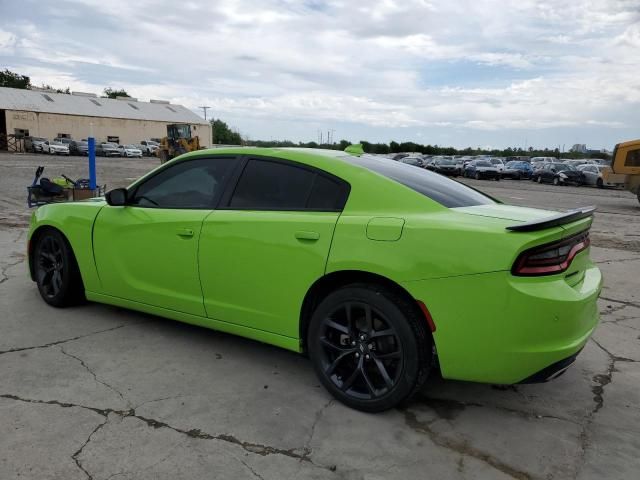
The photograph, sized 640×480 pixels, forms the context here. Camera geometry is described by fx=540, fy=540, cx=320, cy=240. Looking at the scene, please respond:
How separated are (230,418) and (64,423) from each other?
2.93 ft

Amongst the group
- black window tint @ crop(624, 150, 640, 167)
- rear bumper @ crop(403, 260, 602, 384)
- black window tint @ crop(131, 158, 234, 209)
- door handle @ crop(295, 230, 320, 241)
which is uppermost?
black window tint @ crop(624, 150, 640, 167)

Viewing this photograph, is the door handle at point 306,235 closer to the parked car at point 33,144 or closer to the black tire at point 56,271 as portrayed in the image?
the black tire at point 56,271

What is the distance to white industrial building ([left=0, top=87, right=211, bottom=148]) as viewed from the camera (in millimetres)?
54531

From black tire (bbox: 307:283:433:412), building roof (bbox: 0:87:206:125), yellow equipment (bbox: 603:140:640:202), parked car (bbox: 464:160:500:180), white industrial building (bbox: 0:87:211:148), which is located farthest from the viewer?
building roof (bbox: 0:87:206:125)

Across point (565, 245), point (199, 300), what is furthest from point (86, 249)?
point (565, 245)

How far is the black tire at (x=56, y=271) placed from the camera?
4684mm

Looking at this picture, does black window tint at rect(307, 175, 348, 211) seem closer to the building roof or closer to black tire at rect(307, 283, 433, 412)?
black tire at rect(307, 283, 433, 412)

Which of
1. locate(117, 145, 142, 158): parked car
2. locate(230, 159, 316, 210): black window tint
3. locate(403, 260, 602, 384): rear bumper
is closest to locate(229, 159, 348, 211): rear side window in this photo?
locate(230, 159, 316, 210): black window tint

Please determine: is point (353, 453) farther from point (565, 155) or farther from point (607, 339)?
point (565, 155)

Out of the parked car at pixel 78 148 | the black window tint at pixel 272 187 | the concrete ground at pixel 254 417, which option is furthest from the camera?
the parked car at pixel 78 148

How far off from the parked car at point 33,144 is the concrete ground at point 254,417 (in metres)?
48.7

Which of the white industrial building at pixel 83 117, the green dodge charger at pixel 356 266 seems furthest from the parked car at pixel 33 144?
the green dodge charger at pixel 356 266

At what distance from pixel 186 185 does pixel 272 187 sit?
830 millimetres

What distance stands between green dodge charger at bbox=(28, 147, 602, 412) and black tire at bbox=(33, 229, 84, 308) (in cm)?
42
